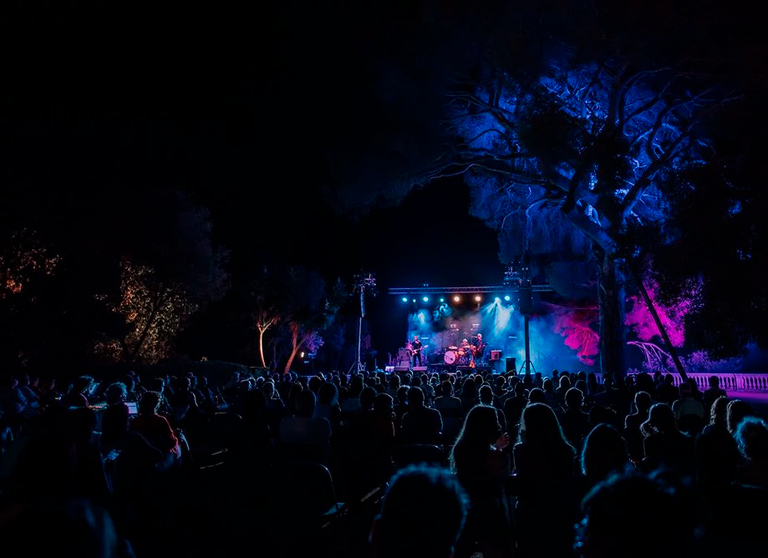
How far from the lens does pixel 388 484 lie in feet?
9.36

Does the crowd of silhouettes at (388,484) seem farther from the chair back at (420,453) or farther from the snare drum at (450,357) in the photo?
the snare drum at (450,357)

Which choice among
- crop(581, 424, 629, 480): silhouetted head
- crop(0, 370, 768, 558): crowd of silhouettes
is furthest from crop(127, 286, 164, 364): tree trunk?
crop(581, 424, 629, 480): silhouetted head

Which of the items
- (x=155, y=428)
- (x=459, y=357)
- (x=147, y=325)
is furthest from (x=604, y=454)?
(x=459, y=357)

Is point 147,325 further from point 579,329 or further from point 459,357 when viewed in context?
point 579,329

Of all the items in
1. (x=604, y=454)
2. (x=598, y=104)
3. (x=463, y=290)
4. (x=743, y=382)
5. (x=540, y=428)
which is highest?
(x=598, y=104)

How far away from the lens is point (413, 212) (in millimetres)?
45000

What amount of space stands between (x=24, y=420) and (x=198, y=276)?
15248 millimetres

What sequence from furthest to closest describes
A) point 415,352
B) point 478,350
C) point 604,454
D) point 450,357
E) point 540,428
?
point 450,357, point 415,352, point 478,350, point 540,428, point 604,454

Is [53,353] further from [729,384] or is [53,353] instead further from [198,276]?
[729,384]

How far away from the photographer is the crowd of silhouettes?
156 centimetres

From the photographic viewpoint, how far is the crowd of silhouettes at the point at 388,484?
156 centimetres

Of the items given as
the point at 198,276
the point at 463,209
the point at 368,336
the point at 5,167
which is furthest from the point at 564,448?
the point at 463,209

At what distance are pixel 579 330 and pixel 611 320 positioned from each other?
1591 centimetres

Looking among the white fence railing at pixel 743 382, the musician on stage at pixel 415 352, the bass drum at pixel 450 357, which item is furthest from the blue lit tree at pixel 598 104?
the bass drum at pixel 450 357
